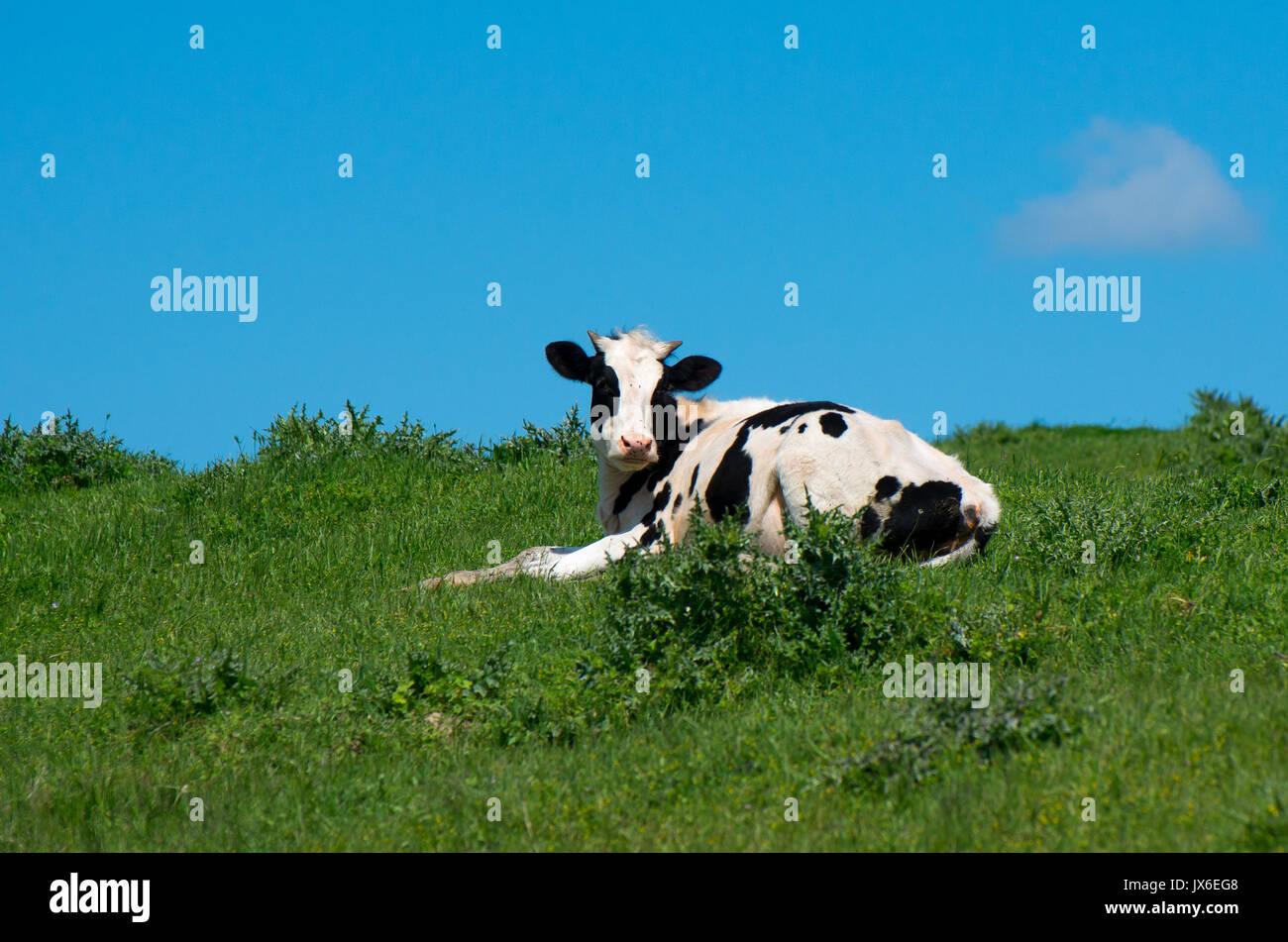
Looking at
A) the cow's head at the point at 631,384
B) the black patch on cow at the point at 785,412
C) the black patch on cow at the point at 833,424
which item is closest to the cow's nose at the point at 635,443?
the cow's head at the point at 631,384

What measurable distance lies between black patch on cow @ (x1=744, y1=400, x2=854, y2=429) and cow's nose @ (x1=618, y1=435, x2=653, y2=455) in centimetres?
92

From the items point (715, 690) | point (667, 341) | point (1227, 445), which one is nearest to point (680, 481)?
point (667, 341)

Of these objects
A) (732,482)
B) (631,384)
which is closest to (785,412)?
(732,482)

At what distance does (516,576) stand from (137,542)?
5.23 meters

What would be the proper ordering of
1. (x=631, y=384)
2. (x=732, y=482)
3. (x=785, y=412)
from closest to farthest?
(x=732, y=482) → (x=785, y=412) → (x=631, y=384)

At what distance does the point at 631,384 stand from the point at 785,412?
158 cm

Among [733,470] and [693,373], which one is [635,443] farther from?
[693,373]

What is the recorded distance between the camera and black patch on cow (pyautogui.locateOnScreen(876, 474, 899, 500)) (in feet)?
31.5

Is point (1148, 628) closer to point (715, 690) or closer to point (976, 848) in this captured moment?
point (715, 690)

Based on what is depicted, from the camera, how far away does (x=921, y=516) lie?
959cm

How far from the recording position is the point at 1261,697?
5.79 metres

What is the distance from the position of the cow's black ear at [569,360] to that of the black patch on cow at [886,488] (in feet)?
11.5

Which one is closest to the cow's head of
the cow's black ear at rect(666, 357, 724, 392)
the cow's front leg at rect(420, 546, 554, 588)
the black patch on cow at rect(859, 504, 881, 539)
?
the cow's black ear at rect(666, 357, 724, 392)

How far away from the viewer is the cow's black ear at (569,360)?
1188 cm
